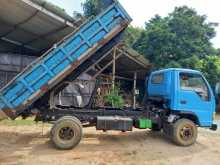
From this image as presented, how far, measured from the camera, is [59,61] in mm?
8914

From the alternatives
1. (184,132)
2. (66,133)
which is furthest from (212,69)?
(66,133)

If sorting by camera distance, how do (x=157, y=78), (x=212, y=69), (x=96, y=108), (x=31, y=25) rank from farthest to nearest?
(x=212, y=69) < (x=31, y=25) < (x=157, y=78) < (x=96, y=108)

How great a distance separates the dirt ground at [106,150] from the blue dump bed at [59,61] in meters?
1.25

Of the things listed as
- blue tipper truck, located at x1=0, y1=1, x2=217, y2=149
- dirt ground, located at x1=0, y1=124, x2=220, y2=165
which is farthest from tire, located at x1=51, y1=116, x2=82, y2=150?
dirt ground, located at x1=0, y1=124, x2=220, y2=165

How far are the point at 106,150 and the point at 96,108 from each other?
163 centimetres

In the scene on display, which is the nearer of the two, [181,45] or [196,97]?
[196,97]

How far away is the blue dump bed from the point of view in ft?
28.0

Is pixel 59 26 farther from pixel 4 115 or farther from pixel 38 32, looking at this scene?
pixel 4 115

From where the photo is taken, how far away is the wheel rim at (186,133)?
9711 millimetres

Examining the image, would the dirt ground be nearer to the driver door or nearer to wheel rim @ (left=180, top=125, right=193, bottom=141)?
wheel rim @ (left=180, top=125, right=193, bottom=141)

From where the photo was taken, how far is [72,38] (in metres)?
9.08

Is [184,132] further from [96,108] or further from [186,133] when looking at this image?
[96,108]

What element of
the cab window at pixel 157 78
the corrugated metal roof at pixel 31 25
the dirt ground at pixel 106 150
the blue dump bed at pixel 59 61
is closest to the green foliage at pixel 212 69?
the corrugated metal roof at pixel 31 25

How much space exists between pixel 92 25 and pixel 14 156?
425cm
